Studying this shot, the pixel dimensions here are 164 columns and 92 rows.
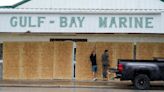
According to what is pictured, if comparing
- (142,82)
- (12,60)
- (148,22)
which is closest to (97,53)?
(148,22)

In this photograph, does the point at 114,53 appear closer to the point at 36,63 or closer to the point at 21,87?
the point at 36,63

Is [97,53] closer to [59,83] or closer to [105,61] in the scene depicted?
[105,61]

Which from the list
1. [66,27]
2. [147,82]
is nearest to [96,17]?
[66,27]

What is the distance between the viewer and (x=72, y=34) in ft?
104

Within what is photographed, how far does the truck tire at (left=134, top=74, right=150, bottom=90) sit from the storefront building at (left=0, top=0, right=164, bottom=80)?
497cm

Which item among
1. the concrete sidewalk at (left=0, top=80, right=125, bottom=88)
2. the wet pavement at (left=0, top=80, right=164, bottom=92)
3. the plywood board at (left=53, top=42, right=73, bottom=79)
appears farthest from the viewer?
the plywood board at (left=53, top=42, right=73, bottom=79)

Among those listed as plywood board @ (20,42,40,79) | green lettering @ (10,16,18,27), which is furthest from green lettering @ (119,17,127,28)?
green lettering @ (10,16,18,27)

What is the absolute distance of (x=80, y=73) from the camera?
1224 inches

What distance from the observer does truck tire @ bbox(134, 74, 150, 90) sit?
25.7m

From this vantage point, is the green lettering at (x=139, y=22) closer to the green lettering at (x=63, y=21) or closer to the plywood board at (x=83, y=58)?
the plywood board at (x=83, y=58)

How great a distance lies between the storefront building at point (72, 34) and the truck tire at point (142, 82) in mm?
4968

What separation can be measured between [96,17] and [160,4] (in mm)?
4523

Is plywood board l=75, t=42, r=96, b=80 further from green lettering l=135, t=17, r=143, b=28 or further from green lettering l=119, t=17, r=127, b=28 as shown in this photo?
green lettering l=135, t=17, r=143, b=28

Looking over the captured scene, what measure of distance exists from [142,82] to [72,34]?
286 inches
